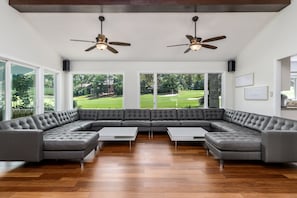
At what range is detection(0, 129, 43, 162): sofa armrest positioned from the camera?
374 cm

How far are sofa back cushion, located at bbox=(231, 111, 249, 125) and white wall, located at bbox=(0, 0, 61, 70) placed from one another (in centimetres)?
546

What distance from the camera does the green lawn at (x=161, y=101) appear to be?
27.2ft

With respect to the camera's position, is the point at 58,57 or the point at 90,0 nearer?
the point at 90,0

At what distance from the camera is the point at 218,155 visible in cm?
390

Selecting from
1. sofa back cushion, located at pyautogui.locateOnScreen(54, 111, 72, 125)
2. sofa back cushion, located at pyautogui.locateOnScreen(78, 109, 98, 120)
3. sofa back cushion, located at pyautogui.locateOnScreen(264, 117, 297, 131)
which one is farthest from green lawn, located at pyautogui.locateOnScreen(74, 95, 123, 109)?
sofa back cushion, located at pyautogui.locateOnScreen(264, 117, 297, 131)

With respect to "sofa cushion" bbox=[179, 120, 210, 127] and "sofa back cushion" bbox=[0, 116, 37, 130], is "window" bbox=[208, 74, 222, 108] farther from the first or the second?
"sofa back cushion" bbox=[0, 116, 37, 130]

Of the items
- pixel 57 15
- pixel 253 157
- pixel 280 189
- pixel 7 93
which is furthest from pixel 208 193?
pixel 57 15

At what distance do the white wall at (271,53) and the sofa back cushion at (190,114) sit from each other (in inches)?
54.4

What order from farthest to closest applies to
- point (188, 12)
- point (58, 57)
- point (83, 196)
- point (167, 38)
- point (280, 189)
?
1. point (58, 57)
2. point (167, 38)
3. point (188, 12)
4. point (280, 189)
5. point (83, 196)

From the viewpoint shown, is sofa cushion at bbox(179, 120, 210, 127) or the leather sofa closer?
the leather sofa

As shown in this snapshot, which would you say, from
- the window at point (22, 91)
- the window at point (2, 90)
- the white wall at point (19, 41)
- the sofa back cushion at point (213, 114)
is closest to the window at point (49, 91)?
the white wall at point (19, 41)

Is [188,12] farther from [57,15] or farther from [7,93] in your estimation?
[7,93]

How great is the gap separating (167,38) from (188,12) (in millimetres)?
1389

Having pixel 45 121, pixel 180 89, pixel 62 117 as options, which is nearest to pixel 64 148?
pixel 45 121
